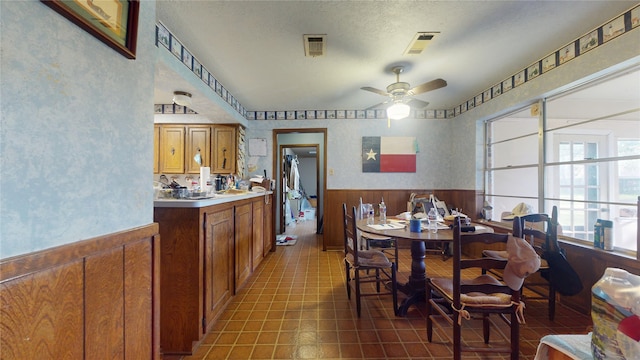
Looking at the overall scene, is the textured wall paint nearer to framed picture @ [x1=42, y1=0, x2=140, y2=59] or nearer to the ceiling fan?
framed picture @ [x1=42, y1=0, x2=140, y2=59]

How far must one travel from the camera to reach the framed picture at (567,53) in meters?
2.18

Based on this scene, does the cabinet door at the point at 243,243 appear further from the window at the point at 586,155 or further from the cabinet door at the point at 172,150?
the window at the point at 586,155

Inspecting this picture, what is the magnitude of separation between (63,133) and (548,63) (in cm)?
365

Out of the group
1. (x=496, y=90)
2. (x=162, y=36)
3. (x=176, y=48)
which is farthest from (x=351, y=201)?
(x=162, y=36)

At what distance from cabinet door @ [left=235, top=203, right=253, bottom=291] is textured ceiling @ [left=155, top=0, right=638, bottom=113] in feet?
4.90

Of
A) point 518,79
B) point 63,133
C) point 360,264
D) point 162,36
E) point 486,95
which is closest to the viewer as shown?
point 63,133

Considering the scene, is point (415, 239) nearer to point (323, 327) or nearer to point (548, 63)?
point (323, 327)

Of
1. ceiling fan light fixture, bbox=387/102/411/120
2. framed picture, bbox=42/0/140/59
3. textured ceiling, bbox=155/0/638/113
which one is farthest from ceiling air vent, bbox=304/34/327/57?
framed picture, bbox=42/0/140/59

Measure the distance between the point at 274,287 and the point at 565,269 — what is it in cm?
260

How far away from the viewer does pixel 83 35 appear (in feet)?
2.60

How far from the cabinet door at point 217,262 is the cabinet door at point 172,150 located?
242 centimetres

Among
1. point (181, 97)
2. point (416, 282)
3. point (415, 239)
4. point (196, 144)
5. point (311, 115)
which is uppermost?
point (311, 115)

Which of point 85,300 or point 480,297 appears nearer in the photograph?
point 85,300

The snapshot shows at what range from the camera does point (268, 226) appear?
3844 mm
